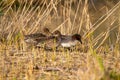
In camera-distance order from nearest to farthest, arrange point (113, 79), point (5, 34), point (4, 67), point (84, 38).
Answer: point (113, 79) → point (4, 67) → point (84, 38) → point (5, 34)

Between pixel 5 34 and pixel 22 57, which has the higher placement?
pixel 5 34

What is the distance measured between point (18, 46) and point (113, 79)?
320cm

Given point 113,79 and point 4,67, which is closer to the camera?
point 113,79

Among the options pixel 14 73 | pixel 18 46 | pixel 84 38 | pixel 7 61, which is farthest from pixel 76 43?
pixel 14 73

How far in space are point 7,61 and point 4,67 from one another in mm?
367

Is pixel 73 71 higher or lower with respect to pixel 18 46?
lower

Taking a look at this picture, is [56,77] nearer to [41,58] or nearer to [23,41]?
[41,58]

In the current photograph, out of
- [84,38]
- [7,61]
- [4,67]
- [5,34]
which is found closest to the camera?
[4,67]

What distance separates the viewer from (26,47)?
21.8ft

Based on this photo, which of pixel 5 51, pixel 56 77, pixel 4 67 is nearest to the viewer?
pixel 56 77

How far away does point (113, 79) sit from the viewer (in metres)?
3.69

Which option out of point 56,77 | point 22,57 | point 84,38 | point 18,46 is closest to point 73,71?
point 56,77

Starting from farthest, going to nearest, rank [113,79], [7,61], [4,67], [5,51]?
1. [5,51]
2. [7,61]
3. [4,67]
4. [113,79]

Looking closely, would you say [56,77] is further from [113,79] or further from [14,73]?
[113,79]
